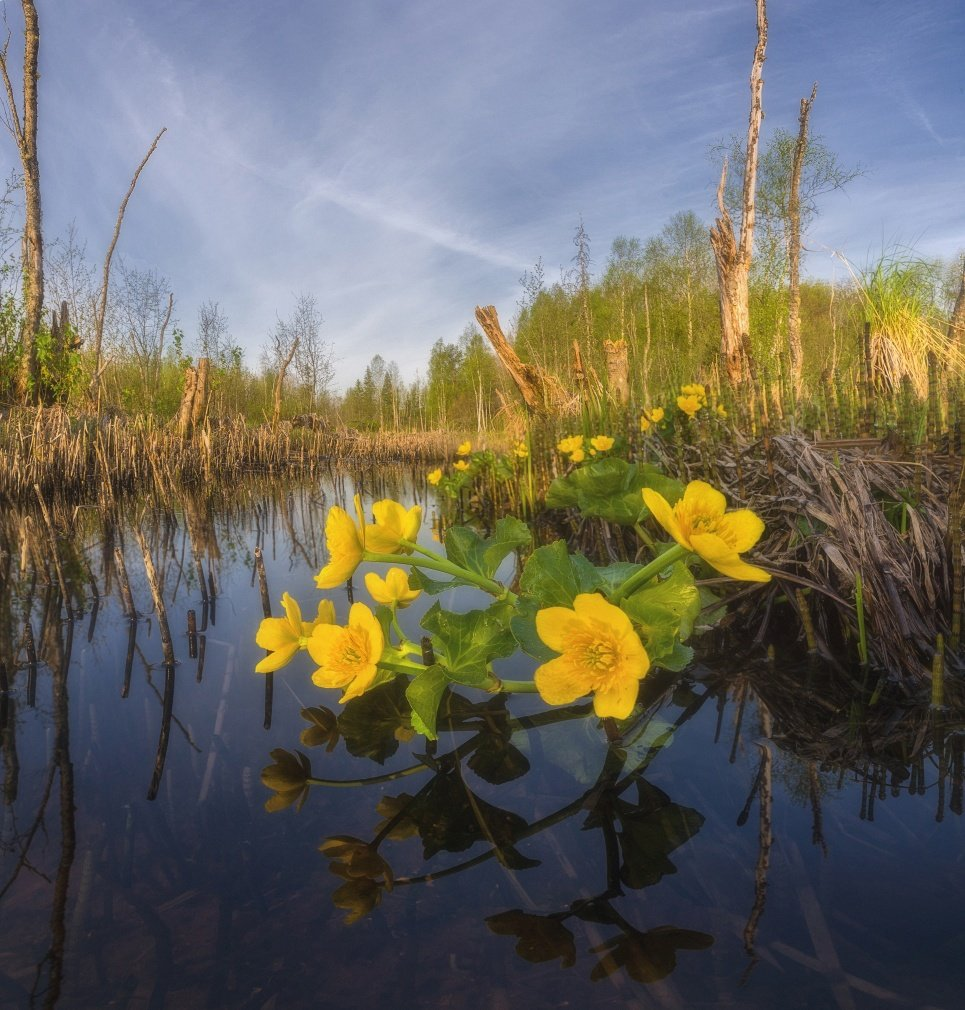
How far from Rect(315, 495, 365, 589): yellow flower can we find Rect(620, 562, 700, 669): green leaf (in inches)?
22.0

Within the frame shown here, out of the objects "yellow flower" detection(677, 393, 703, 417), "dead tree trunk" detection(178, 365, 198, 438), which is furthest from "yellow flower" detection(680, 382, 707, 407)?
"dead tree trunk" detection(178, 365, 198, 438)

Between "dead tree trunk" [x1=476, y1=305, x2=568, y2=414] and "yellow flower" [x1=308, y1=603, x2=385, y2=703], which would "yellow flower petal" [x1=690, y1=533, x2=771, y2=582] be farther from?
"dead tree trunk" [x1=476, y1=305, x2=568, y2=414]

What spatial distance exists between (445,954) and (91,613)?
2.51 m

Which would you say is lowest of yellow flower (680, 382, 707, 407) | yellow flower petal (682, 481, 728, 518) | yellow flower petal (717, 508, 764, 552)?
yellow flower petal (717, 508, 764, 552)

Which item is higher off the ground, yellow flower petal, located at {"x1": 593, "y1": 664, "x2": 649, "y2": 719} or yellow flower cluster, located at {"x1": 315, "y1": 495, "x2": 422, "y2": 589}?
yellow flower cluster, located at {"x1": 315, "y1": 495, "x2": 422, "y2": 589}

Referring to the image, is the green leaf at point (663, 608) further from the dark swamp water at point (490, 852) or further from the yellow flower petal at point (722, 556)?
the dark swamp water at point (490, 852)

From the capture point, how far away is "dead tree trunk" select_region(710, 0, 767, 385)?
671cm

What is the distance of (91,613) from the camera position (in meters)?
2.74

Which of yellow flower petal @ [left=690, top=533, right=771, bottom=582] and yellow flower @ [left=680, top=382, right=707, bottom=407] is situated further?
yellow flower @ [left=680, top=382, right=707, bottom=407]

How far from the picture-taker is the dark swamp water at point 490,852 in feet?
2.73

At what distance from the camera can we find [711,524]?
3.67ft

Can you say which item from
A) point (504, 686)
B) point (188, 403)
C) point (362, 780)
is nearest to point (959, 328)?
point (504, 686)

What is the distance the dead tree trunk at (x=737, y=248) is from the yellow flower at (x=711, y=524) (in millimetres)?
4836

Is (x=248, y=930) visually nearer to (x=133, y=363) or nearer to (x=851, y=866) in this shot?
(x=851, y=866)
